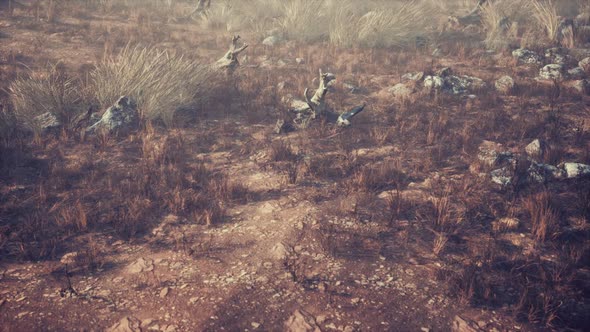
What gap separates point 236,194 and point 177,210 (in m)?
0.73

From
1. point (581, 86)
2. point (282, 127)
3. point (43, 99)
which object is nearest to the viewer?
point (43, 99)

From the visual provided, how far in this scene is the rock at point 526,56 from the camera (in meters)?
9.80

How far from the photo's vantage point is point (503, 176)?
201 inches

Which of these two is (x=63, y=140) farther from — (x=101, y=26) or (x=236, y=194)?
(x=101, y=26)

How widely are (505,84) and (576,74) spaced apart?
1869mm

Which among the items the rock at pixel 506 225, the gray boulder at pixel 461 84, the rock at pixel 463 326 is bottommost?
the rock at pixel 463 326

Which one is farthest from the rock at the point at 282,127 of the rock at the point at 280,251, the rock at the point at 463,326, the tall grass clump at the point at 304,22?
the tall grass clump at the point at 304,22

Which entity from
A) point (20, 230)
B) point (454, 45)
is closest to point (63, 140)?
point (20, 230)

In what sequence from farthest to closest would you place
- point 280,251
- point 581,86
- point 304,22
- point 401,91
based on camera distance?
point 304,22, point 401,91, point 581,86, point 280,251

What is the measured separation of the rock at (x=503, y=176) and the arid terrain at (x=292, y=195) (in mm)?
21

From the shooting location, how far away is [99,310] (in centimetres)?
324

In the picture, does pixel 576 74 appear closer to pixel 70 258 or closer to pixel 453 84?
pixel 453 84

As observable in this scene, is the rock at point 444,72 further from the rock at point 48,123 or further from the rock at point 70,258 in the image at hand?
the rock at point 70,258

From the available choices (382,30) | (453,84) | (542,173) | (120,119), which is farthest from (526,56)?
(120,119)
